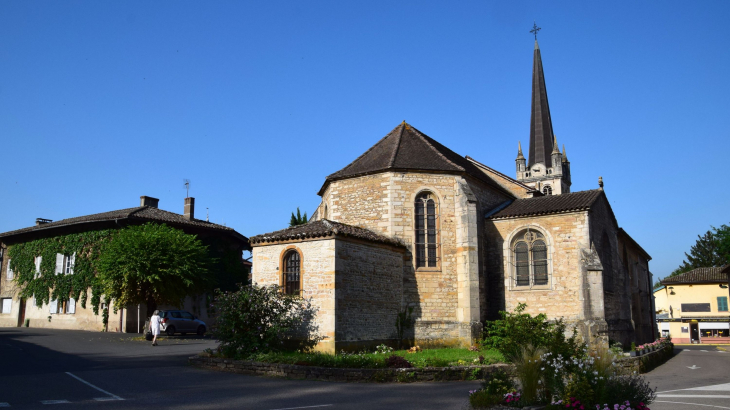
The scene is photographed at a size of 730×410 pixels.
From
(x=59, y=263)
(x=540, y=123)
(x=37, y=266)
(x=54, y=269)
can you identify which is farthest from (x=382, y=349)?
(x=540, y=123)

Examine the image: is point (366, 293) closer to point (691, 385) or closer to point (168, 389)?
point (168, 389)

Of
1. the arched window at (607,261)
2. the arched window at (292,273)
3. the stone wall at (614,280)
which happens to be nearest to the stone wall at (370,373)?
the arched window at (292,273)

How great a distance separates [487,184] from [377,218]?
19.3 feet

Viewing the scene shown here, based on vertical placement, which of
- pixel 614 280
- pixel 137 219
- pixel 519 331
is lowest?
pixel 519 331

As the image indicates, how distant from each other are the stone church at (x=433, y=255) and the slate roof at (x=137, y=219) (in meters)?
11.6

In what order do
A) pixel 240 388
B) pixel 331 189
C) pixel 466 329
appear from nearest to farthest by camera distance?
1. pixel 240 388
2. pixel 466 329
3. pixel 331 189

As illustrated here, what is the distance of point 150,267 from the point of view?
24703 millimetres

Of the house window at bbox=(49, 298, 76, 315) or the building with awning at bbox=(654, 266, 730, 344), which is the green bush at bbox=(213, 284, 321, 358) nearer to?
the house window at bbox=(49, 298, 76, 315)

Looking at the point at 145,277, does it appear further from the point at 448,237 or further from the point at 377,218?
the point at 448,237

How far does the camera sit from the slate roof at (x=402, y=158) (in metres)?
21.5

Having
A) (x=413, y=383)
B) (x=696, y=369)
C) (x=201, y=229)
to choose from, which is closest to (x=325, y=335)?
(x=413, y=383)

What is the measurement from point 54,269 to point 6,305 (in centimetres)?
696

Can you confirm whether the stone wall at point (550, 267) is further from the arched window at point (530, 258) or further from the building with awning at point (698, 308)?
the building with awning at point (698, 308)

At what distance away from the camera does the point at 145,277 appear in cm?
2450
